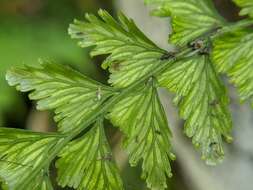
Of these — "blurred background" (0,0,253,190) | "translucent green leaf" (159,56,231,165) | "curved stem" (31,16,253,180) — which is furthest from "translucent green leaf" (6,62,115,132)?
"blurred background" (0,0,253,190)

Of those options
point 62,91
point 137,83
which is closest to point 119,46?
point 137,83

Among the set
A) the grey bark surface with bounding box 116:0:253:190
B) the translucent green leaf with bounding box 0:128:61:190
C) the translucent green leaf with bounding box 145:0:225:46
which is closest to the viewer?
the translucent green leaf with bounding box 0:128:61:190

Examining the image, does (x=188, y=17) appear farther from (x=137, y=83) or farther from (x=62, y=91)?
(x=62, y=91)

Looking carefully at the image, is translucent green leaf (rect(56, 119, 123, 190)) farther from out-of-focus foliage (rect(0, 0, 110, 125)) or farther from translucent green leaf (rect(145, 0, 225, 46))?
out-of-focus foliage (rect(0, 0, 110, 125))

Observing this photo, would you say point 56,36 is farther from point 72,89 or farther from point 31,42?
point 72,89

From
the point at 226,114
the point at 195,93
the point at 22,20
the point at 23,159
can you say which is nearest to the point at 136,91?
the point at 195,93
